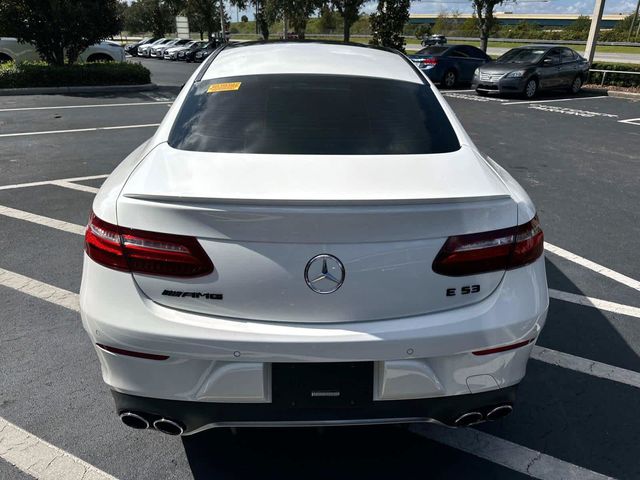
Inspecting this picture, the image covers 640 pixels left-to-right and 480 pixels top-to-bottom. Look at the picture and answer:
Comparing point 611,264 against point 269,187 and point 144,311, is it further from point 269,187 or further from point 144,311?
point 144,311

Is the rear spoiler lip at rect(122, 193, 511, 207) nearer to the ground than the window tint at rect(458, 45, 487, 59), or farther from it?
farther from it

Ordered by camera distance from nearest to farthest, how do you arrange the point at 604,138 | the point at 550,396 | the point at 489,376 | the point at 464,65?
the point at 489,376, the point at 550,396, the point at 604,138, the point at 464,65

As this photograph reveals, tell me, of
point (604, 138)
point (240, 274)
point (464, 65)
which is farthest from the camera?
point (464, 65)

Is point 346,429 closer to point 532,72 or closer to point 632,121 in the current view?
point 632,121

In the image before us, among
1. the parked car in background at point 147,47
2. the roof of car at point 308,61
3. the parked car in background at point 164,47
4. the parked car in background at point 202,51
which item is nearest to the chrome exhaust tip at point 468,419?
the roof of car at point 308,61

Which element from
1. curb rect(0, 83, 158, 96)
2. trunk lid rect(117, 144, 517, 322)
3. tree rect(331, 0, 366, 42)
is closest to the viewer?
trunk lid rect(117, 144, 517, 322)

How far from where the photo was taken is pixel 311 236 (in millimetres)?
1758

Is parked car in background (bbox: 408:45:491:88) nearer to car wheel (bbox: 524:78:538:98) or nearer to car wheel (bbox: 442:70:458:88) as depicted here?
car wheel (bbox: 442:70:458:88)

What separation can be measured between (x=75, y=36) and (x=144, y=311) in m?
16.8

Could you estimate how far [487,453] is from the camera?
2.43 metres

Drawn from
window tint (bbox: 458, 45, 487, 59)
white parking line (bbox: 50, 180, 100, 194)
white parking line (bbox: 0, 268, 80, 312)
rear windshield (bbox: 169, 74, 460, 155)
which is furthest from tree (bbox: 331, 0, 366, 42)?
rear windshield (bbox: 169, 74, 460, 155)

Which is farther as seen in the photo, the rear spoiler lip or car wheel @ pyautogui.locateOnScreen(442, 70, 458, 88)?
car wheel @ pyautogui.locateOnScreen(442, 70, 458, 88)

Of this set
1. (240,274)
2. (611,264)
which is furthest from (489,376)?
(611,264)

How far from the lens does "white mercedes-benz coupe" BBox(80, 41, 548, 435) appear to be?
178 centimetres
